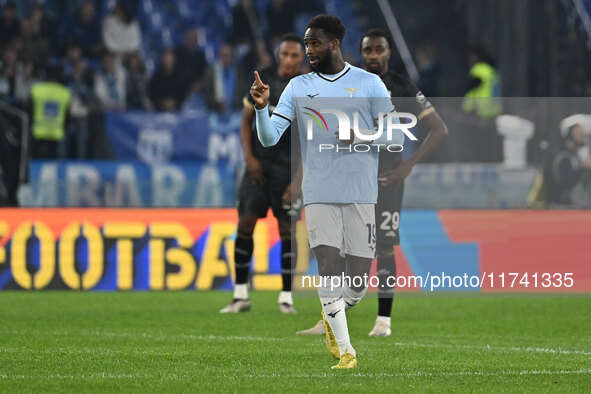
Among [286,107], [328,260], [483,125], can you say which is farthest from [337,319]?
[483,125]

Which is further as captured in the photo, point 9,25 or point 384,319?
point 9,25

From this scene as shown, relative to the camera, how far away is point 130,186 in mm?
14680

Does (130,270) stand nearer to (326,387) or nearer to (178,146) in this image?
(178,146)

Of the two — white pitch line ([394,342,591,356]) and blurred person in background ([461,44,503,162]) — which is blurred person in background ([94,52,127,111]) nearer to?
blurred person in background ([461,44,503,162])

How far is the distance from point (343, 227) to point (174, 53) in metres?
12.2

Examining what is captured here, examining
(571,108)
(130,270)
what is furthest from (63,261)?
(571,108)

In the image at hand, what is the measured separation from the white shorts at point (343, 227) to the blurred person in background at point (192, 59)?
1184 centimetres

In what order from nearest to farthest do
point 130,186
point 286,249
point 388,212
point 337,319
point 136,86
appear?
point 337,319 < point 388,212 < point 286,249 < point 130,186 < point 136,86

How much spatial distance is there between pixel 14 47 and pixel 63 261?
20.8ft

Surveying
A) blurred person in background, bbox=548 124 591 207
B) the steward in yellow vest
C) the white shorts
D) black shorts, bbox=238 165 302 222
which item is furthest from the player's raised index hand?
the steward in yellow vest

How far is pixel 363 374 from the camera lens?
A: 6414 millimetres

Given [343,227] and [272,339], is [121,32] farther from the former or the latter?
[343,227]

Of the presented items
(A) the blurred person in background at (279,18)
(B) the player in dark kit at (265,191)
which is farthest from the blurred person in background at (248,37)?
(B) the player in dark kit at (265,191)

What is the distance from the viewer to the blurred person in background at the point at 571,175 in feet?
43.5
